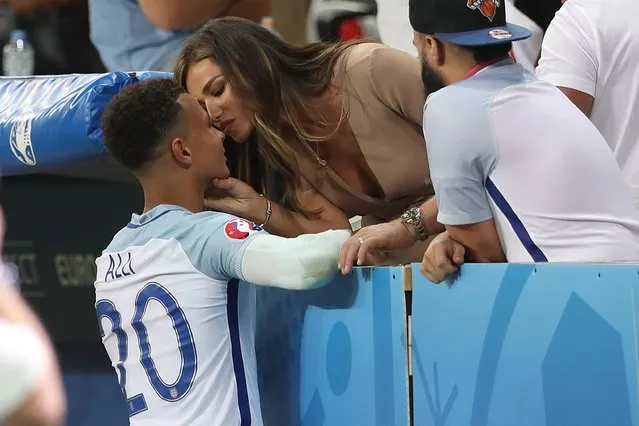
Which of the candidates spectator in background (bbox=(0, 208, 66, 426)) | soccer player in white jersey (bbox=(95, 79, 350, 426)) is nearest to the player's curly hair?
soccer player in white jersey (bbox=(95, 79, 350, 426))

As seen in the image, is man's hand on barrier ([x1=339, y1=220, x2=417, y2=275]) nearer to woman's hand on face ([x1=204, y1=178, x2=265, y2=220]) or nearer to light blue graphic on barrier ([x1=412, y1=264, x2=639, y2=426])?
light blue graphic on barrier ([x1=412, y1=264, x2=639, y2=426])

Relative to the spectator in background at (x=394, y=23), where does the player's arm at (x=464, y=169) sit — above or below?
above

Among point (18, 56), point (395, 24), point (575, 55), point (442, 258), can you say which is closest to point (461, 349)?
point (442, 258)

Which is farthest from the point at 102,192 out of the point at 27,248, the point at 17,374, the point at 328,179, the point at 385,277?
the point at 17,374

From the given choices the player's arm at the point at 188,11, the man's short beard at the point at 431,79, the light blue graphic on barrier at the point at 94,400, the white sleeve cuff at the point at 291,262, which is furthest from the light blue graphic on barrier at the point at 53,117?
the player's arm at the point at 188,11

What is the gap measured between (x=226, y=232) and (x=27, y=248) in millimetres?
2978

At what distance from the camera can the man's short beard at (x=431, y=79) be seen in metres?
1.49

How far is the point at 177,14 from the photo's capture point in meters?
3.93

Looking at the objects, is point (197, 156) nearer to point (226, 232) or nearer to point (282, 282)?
point (226, 232)

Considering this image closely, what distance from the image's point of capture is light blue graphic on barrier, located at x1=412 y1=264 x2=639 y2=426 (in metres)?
1.13

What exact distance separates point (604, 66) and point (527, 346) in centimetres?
84

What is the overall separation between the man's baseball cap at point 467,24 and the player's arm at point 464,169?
0.10 m

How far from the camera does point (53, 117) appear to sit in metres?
2.31

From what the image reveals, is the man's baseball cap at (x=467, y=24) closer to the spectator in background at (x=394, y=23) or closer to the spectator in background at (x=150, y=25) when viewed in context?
the spectator in background at (x=394, y=23)
